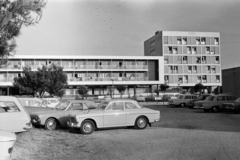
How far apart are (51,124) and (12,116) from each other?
12.2 feet

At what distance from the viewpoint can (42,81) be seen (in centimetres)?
3466

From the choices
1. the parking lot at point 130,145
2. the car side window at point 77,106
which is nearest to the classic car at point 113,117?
the parking lot at point 130,145

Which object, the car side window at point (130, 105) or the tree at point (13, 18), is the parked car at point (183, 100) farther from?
the tree at point (13, 18)

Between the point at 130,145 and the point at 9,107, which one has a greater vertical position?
the point at 9,107

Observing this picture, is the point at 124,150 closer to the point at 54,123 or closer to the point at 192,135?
the point at 192,135

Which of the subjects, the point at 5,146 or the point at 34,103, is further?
the point at 34,103

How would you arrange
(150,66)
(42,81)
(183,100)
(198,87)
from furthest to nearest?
(150,66), (198,87), (42,81), (183,100)

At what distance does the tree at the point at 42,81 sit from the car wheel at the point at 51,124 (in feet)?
75.4

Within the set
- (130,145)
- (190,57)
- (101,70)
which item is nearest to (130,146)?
(130,145)

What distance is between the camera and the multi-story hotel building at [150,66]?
189 feet

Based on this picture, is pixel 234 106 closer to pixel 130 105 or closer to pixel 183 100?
pixel 183 100

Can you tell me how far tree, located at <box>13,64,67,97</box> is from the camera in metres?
35.1

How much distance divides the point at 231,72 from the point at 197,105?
11815 mm

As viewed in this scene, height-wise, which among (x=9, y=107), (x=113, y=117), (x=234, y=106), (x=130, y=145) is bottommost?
(x=130, y=145)
